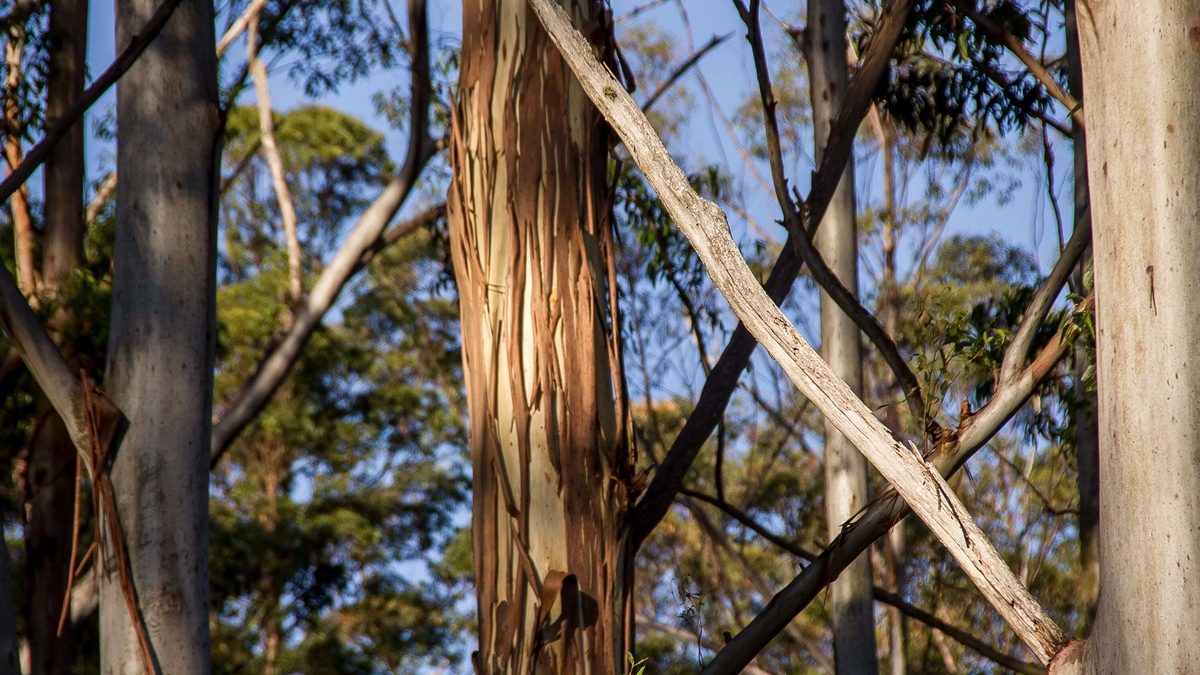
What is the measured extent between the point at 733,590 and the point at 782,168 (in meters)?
9.55

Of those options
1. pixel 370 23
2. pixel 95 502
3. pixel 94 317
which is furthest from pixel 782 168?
pixel 370 23

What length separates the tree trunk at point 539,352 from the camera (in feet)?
6.03

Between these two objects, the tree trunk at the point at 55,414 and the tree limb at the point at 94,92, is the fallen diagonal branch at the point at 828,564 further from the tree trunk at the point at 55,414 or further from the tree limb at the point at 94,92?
the tree trunk at the point at 55,414

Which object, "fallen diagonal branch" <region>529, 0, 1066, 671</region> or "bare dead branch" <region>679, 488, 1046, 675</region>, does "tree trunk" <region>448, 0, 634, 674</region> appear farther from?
"bare dead branch" <region>679, 488, 1046, 675</region>

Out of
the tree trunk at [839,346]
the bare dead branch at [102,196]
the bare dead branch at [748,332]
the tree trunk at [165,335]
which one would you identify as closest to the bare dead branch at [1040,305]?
the bare dead branch at [748,332]

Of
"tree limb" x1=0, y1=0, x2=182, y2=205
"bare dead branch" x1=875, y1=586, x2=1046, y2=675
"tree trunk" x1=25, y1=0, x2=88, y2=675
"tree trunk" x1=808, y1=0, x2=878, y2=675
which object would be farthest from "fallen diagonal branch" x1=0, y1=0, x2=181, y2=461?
"tree trunk" x1=25, y1=0, x2=88, y2=675

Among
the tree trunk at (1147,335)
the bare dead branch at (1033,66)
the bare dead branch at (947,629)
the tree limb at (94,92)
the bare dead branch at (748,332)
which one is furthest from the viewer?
the bare dead branch at (947,629)

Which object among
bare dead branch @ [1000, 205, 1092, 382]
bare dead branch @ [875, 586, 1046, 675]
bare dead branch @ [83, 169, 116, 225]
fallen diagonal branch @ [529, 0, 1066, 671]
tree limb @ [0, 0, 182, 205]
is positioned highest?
bare dead branch @ [83, 169, 116, 225]

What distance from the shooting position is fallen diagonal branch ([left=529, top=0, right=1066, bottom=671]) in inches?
51.0

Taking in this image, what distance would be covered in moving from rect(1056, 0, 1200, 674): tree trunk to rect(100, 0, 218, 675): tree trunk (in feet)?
5.14

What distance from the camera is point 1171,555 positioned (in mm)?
1232

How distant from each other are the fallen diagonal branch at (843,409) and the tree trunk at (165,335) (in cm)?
120

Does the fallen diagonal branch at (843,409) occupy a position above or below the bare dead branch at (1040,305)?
below

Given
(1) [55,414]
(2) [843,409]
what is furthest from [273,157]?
(2) [843,409]
